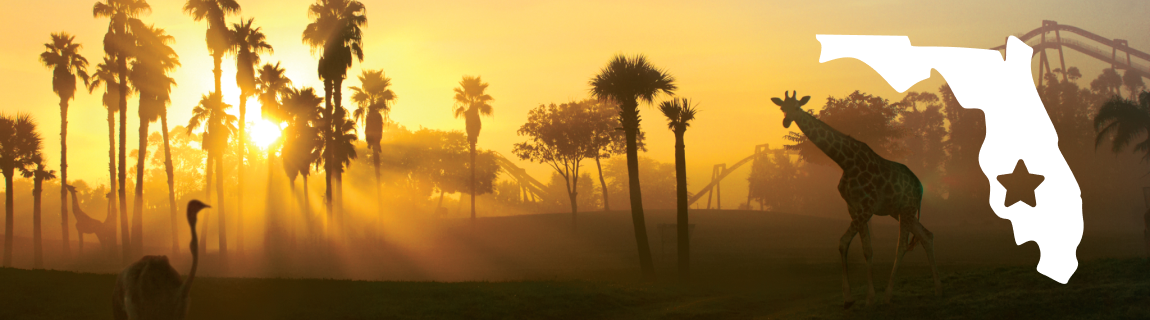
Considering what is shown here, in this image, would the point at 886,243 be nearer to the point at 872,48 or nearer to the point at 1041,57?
the point at 872,48

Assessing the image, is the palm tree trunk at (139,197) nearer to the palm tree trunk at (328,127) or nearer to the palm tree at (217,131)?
the palm tree at (217,131)

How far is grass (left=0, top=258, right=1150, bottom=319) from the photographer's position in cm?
1216

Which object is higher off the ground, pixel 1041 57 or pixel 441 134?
pixel 1041 57

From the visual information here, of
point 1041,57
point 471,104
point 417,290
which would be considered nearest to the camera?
point 417,290

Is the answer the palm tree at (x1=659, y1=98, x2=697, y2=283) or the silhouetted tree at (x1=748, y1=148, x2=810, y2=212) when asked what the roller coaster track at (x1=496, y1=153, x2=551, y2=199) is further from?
the palm tree at (x1=659, y1=98, x2=697, y2=283)

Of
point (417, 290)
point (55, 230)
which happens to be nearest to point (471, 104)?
point (417, 290)

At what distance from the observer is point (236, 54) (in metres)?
41.2

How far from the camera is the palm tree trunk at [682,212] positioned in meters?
25.3

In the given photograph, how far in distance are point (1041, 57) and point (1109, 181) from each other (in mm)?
16641

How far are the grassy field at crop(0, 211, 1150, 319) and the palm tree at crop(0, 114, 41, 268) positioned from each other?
12488 mm

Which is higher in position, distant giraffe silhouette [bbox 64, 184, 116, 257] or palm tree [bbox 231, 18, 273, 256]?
palm tree [bbox 231, 18, 273, 256]

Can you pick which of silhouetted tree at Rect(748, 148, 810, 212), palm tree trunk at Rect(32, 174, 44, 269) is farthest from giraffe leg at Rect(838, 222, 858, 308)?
silhouetted tree at Rect(748, 148, 810, 212)

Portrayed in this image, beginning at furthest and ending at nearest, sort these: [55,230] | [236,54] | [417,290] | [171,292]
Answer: [55,230]
[236,54]
[417,290]
[171,292]

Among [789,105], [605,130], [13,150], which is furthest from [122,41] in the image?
[789,105]
